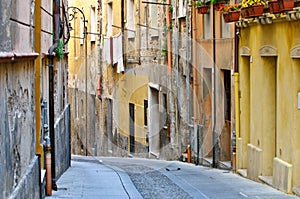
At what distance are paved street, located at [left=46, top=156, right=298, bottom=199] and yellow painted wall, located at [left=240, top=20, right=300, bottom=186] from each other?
76cm

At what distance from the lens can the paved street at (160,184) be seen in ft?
44.5

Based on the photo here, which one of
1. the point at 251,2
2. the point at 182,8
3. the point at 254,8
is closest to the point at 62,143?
the point at 251,2

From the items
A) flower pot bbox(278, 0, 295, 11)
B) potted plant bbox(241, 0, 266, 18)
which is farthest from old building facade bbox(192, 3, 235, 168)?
flower pot bbox(278, 0, 295, 11)

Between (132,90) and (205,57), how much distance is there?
8.10 m

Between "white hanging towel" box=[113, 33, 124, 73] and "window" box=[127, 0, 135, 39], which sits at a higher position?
"window" box=[127, 0, 135, 39]

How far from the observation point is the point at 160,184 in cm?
1588

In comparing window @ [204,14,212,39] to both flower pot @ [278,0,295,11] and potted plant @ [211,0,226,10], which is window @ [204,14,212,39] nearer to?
potted plant @ [211,0,226,10]

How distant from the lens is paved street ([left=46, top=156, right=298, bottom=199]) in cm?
1358

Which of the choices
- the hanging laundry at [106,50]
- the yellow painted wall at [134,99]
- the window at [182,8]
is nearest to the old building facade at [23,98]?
the window at [182,8]

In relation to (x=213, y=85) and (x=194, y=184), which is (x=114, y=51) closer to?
(x=213, y=85)

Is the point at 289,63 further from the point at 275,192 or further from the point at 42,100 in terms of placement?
the point at 42,100

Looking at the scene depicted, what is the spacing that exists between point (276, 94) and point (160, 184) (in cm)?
288

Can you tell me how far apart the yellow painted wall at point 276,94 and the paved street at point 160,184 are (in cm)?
76

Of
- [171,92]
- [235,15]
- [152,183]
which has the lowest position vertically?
[152,183]
